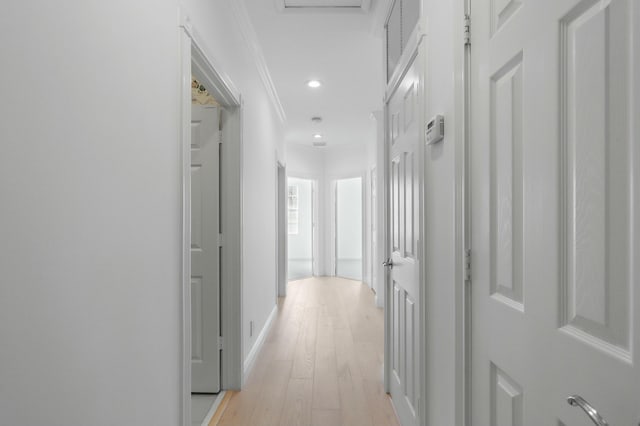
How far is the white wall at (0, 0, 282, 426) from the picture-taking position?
706 mm

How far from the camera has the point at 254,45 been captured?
9.39 ft

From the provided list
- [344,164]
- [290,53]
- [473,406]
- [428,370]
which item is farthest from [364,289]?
[473,406]

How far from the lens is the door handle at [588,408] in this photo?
0.62 m

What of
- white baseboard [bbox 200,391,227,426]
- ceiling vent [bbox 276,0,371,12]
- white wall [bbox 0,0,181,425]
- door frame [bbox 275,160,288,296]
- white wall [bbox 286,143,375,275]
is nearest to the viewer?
white wall [bbox 0,0,181,425]

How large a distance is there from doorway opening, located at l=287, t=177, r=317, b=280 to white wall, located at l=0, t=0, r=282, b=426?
248 inches

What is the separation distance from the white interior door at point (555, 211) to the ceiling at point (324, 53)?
5.58 ft

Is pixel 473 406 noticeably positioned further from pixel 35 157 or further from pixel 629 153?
pixel 35 157

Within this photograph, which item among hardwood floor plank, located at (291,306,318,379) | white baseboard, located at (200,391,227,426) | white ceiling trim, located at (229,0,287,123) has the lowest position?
hardwood floor plank, located at (291,306,318,379)

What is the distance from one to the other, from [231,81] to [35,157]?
5.44 feet

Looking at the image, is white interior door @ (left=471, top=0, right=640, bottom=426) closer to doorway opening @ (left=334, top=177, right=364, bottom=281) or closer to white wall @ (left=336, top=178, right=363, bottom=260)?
doorway opening @ (left=334, top=177, right=364, bottom=281)

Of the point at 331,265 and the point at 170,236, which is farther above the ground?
the point at 170,236

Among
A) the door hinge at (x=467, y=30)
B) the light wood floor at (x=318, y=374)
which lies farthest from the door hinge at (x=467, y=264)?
the light wood floor at (x=318, y=374)

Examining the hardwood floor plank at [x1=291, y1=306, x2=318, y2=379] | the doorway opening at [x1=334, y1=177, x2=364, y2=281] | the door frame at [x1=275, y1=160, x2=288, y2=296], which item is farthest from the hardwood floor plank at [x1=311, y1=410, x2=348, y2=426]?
the doorway opening at [x1=334, y1=177, x2=364, y2=281]

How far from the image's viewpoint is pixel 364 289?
6020 mm
